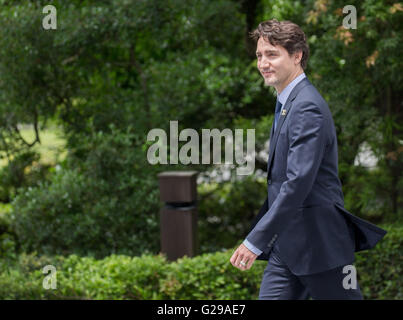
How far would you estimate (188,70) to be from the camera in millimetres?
7234

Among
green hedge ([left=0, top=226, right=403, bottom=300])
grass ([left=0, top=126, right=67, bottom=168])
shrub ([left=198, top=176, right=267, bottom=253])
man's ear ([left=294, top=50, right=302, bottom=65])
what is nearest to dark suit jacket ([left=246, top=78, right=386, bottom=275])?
man's ear ([left=294, top=50, right=302, bottom=65])

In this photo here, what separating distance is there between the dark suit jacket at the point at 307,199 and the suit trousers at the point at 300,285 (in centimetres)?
7

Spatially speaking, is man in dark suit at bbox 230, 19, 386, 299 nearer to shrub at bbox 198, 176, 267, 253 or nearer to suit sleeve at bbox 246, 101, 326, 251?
suit sleeve at bbox 246, 101, 326, 251

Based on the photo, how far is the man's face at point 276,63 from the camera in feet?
9.85

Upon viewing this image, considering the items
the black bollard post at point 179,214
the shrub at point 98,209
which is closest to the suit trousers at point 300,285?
the black bollard post at point 179,214

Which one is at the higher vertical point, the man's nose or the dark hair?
the dark hair

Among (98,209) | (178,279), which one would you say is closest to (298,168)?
(178,279)

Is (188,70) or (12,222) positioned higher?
(188,70)

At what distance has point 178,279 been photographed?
16.1 feet

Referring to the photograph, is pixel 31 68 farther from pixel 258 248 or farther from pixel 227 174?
pixel 258 248

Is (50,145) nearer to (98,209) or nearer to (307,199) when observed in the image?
(98,209)

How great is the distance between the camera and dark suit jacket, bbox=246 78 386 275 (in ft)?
9.01
